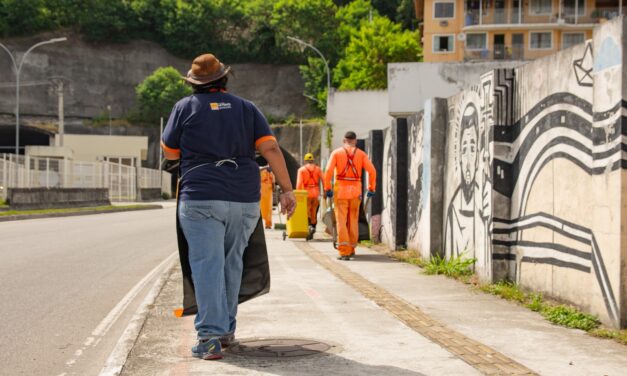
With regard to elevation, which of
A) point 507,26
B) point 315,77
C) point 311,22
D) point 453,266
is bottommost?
point 453,266

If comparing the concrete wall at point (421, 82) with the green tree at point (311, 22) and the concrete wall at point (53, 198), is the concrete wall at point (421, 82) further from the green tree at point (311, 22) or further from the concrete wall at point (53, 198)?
the green tree at point (311, 22)

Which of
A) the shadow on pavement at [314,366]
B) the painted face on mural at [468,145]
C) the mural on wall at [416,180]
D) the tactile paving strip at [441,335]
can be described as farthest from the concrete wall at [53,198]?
the shadow on pavement at [314,366]

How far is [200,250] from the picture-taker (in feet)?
19.3

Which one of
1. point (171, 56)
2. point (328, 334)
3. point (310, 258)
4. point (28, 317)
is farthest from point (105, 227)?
point (171, 56)

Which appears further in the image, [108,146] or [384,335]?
[108,146]

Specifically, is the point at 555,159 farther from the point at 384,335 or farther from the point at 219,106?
the point at 219,106

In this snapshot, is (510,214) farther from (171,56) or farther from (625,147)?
(171,56)

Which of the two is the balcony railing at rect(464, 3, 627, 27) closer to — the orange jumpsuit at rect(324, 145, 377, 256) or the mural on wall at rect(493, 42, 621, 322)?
the orange jumpsuit at rect(324, 145, 377, 256)

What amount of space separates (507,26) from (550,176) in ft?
205

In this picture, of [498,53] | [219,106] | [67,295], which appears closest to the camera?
[219,106]

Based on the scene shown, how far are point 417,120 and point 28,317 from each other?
22.7 ft

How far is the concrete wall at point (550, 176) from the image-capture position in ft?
21.4

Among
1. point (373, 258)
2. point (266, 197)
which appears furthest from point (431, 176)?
point (266, 197)

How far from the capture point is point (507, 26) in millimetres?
67875
